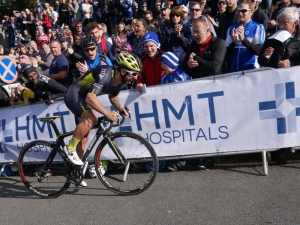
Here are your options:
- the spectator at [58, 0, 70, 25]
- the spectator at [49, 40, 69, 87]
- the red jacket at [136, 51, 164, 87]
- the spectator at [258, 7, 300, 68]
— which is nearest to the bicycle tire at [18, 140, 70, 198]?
the spectator at [49, 40, 69, 87]

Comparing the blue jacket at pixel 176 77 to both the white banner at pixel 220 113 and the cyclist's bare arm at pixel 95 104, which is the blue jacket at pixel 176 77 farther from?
the cyclist's bare arm at pixel 95 104

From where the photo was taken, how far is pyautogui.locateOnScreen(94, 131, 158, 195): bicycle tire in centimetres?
589

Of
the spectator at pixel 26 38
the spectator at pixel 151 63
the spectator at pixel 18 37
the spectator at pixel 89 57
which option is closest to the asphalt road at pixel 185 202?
the spectator at pixel 151 63

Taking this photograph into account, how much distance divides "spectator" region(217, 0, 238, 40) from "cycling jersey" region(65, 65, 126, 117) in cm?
323

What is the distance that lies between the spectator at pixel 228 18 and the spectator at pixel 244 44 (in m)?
1.31

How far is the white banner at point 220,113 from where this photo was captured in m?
5.96

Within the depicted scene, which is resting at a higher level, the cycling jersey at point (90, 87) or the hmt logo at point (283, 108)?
the cycling jersey at point (90, 87)

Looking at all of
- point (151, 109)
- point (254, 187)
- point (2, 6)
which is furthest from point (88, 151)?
point (2, 6)

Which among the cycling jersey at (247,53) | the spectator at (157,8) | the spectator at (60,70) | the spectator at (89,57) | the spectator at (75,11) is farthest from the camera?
the spectator at (75,11)

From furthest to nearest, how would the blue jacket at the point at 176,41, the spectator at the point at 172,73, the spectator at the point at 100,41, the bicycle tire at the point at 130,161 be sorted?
the spectator at the point at 100,41 → the blue jacket at the point at 176,41 → the spectator at the point at 172,73 → the bicycle tire at the point at 130,161

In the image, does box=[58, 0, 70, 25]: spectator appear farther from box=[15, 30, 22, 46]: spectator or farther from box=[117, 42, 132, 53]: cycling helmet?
box=[117, 42, 132, 53]: cycling helmet

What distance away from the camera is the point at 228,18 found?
838cm

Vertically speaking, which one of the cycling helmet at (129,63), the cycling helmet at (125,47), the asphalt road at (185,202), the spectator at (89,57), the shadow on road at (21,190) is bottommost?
the shadow on road at (21,190)

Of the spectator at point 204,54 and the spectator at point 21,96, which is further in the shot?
the spectator at point 21,96
